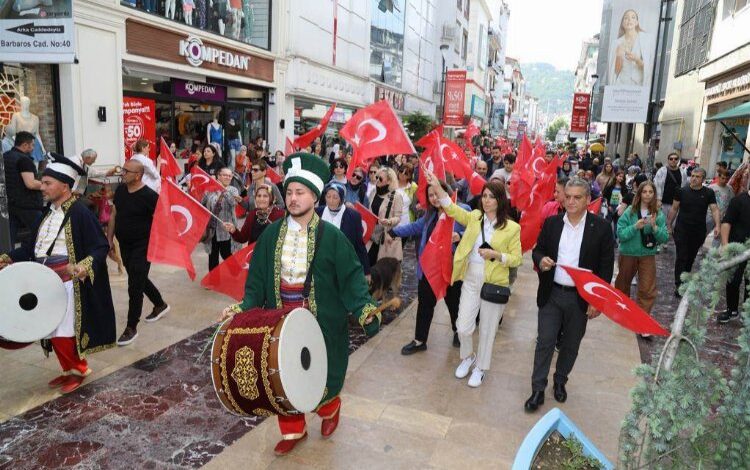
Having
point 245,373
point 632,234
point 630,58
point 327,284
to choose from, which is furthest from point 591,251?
point 630,58

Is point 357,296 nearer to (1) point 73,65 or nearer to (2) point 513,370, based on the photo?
(2) point 513,370

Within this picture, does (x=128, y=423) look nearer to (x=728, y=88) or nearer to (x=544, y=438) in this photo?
(x=544, y=438)

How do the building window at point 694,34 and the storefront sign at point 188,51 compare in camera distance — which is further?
the building window at point 694,34

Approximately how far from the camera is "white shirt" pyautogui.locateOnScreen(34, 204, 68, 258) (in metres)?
4.47

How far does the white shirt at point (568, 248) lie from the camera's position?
4.48 metres

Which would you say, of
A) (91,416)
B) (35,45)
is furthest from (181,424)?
(35,45)

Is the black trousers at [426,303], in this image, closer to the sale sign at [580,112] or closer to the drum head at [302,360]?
the drum head at [302,360]

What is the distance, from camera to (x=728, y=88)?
17125mm

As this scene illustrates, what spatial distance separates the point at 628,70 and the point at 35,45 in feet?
59.4

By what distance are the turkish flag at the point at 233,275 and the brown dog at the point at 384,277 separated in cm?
151

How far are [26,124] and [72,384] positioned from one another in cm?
705

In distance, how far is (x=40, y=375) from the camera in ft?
16.0

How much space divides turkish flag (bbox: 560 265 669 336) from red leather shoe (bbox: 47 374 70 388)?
419 centimetres

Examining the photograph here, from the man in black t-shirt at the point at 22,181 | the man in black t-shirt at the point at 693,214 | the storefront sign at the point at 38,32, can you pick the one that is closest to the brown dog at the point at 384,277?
the man in black t-shirt at the point at 693,214
